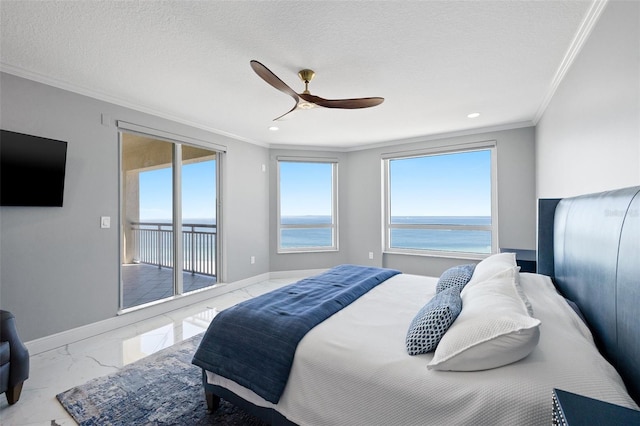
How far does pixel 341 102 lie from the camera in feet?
7.63

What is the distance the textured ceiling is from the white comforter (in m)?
1.73

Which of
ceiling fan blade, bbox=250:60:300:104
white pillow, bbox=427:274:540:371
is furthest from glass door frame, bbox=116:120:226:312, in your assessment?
white pillow, bbox=427:274:540:371

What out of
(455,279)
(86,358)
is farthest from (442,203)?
(86,358)

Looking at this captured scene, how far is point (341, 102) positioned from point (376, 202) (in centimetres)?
298

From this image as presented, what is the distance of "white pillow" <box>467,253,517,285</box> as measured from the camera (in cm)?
174

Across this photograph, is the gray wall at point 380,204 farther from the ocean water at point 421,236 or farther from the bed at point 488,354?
the bed at point 488,354

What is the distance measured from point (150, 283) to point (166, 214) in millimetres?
1278

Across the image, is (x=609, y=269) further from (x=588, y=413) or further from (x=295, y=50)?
(x=295, y=50)

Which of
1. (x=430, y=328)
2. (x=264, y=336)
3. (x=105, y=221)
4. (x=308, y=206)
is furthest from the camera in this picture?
(x=308, y=206)

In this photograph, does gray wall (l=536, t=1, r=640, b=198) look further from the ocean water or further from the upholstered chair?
the upholstered chair

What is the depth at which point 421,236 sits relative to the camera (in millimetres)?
4902

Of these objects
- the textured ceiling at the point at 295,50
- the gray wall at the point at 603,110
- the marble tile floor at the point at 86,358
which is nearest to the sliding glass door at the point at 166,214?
the marble tile floor at the point at 86,358

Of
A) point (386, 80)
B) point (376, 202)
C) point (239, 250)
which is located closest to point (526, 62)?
point (386, 80)

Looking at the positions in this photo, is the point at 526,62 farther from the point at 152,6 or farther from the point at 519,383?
the point at 152,6
